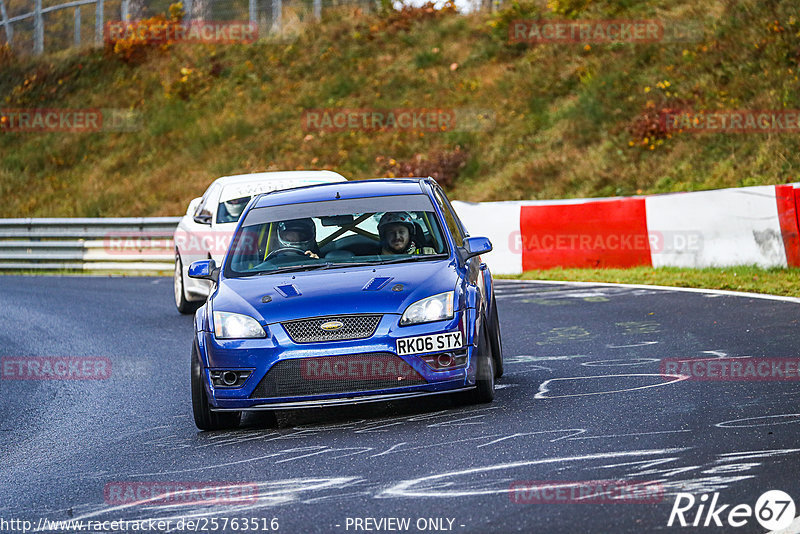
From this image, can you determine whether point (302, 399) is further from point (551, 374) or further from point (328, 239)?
point (551, 374)

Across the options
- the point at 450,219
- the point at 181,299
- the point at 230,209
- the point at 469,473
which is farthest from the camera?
the point at 181,299

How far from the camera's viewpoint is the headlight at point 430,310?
23.6 feet

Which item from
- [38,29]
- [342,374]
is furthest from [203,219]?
[38,29]

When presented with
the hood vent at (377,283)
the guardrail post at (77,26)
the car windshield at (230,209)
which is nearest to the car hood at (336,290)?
the hood vent at (377,283)

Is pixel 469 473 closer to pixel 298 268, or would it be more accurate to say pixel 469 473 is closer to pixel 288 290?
pixel 288 290

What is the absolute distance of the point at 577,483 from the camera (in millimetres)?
5457

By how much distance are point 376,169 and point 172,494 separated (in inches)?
1009

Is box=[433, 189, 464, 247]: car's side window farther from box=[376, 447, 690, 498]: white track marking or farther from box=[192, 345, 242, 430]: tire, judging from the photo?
box=[376, 447, 690, 498]: white track marking

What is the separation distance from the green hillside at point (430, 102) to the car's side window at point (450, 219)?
13.2 metres

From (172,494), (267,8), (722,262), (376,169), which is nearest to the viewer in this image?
(172,494)

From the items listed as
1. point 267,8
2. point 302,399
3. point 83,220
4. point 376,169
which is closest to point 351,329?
point 302,399

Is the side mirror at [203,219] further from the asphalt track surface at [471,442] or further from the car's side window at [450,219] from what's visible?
the car's side window at [450,219]

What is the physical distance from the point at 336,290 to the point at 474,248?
1.33m

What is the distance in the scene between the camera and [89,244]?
24938 mm
